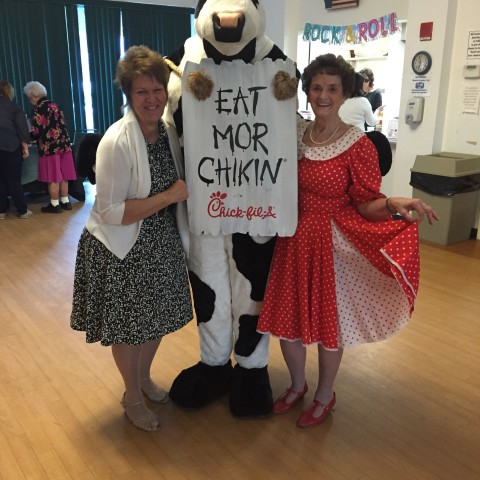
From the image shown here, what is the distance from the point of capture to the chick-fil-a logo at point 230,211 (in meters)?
1.85

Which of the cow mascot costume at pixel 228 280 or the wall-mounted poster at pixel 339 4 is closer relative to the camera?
the cow mascot costume at pixel 228 280

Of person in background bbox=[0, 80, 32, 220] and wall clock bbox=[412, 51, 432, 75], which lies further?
person in background bbox=[0, 80, 32, 220]

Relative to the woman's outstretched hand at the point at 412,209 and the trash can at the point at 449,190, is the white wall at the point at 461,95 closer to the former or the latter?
the trash can at the point at 449,190

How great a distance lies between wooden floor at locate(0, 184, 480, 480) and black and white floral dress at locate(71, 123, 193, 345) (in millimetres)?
433

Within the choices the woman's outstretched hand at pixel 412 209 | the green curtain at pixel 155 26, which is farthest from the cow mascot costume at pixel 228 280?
the green curtain at pixel 155 26

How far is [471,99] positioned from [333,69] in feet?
10.3

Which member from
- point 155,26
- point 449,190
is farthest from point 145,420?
point 155,26

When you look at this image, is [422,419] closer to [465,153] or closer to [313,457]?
[313,457]

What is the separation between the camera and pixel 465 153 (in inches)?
178

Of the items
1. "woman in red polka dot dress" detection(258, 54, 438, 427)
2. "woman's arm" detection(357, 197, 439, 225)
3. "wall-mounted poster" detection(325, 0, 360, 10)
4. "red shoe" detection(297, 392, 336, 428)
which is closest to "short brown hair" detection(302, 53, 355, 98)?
"woman in red polka dot dress" detection(258, 54, 438, 427)

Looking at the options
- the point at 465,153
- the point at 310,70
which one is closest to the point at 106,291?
the point at 310,70

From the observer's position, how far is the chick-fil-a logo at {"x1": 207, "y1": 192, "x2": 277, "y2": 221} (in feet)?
6.07

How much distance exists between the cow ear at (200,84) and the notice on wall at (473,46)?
3362 millimetres

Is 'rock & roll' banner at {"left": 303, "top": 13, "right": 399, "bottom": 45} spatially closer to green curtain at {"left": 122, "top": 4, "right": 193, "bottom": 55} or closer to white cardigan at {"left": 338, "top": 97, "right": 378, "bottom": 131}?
white cardigan at {"left": 338, "top": 97, "right": 378, "bottom": 131}
